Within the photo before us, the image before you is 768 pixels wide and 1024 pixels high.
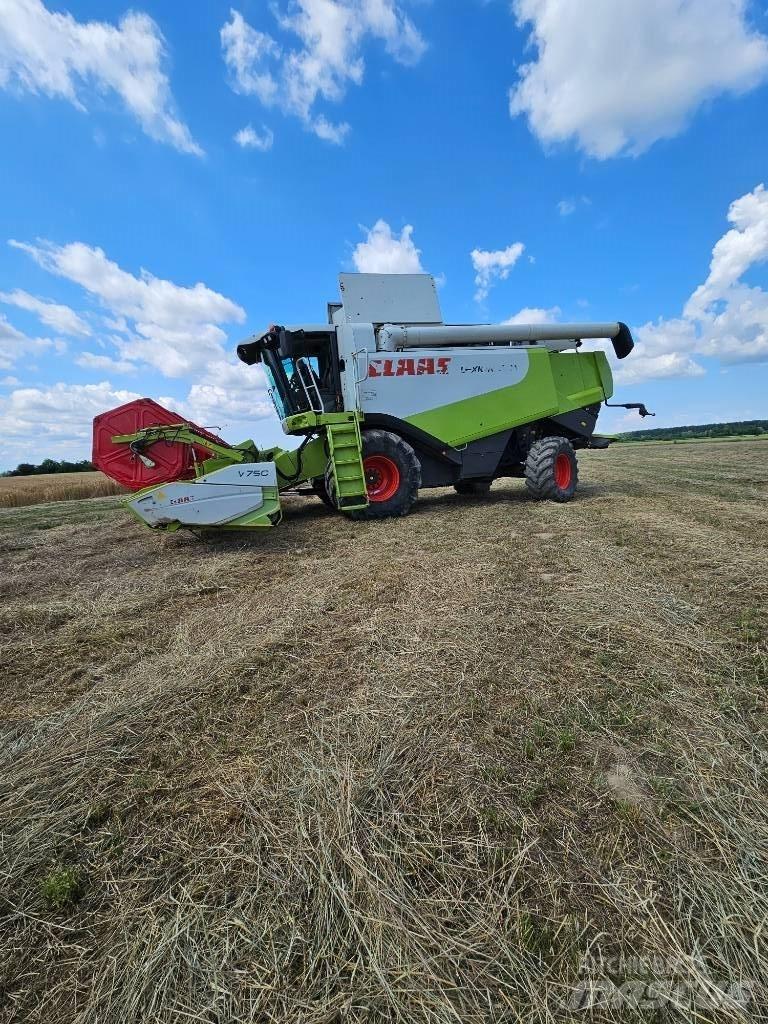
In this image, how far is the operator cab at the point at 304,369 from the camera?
662 cm

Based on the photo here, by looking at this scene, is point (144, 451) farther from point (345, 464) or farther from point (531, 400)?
point (531, 400)

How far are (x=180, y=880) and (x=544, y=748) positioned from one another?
1.27m

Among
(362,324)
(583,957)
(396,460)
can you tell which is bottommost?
(583,957)

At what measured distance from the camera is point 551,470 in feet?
24.5

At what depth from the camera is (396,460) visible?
21.5ft

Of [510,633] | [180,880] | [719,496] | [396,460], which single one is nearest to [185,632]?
[180,880]

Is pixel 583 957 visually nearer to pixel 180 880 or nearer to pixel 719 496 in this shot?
pixel 180 880

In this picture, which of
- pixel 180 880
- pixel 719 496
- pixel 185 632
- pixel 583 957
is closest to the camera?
pixel 583 957

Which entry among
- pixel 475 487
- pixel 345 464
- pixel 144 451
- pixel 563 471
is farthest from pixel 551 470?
pixel 144 451

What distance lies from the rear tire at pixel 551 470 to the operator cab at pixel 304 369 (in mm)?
3274

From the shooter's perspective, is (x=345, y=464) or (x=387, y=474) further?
(x=387, y=474)

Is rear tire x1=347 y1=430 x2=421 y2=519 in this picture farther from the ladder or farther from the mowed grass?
the mowed grass

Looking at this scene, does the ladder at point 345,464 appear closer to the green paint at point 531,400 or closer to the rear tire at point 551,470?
the green paint at point 531,400

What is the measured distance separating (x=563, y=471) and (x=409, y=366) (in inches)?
128
